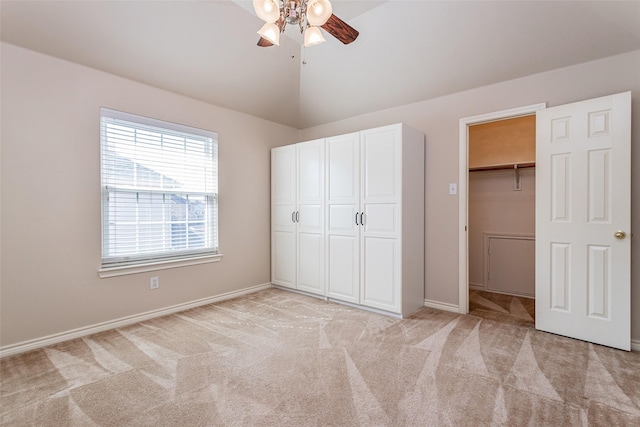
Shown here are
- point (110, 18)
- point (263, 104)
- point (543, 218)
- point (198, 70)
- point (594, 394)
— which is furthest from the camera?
point (263, 104)

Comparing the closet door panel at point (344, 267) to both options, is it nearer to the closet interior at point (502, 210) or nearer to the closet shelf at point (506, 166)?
the closet interior at point (502, 210)

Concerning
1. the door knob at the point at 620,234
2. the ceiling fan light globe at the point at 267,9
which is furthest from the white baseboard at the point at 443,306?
the ceiling fan light globe at the point at 267,9

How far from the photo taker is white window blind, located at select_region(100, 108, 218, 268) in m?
2.96

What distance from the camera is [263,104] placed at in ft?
13.4

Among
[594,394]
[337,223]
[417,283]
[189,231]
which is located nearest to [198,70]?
[189,231]

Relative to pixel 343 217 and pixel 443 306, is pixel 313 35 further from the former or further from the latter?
pixel 443 306

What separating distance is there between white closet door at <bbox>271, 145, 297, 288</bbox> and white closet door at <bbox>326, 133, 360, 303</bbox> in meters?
0.64

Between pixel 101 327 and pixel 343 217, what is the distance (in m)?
2.70

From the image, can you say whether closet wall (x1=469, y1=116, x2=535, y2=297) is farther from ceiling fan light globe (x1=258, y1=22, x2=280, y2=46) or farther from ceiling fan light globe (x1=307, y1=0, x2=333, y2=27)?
ceiling fan light globe (x1=258, y1=22, x2=280, y2=46)

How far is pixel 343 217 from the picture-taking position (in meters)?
3.64

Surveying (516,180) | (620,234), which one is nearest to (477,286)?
(516,180)

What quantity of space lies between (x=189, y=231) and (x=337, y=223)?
5.83 feet

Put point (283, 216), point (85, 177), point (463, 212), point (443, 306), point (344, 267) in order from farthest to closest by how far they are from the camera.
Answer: point (283, 216)
point (344, 267)
point (443, 306)
point (463, 212)
point (85, 177)

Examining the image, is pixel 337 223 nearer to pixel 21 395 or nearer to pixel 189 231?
pixel 189 231
